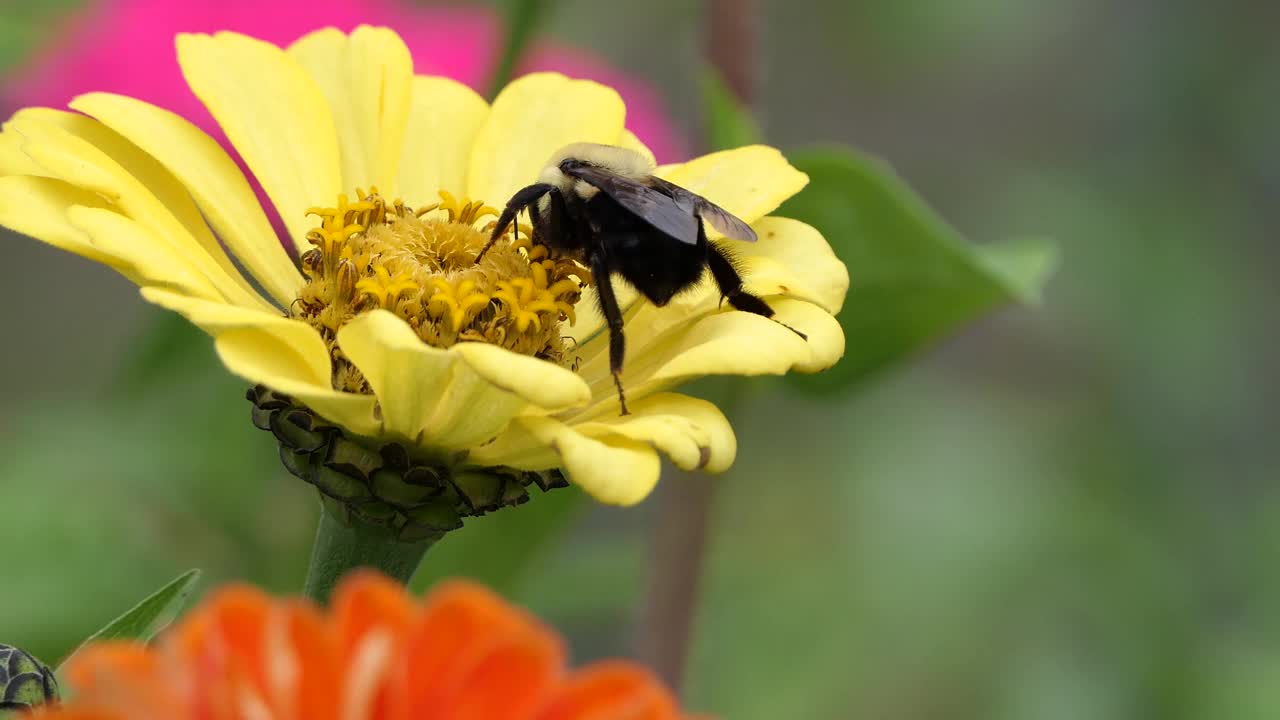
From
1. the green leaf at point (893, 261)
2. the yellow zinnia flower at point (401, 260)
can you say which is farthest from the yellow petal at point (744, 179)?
the green leaf at point (893, 261)

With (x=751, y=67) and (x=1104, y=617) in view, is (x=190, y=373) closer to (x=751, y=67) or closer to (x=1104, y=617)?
(x=751, y=67)

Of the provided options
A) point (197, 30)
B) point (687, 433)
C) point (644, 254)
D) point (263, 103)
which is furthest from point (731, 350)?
point (197, 30)

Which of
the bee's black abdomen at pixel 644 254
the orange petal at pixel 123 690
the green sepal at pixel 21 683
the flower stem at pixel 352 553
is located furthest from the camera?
the bee's black abdomen at pixel 644 254

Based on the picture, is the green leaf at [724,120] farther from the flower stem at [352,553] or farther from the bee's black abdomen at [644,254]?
the flower stem at [352,553]

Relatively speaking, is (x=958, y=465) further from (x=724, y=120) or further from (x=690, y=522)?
(x=724, y=120)

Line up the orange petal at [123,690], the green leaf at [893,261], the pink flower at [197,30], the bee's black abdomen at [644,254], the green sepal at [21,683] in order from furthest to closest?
the pink flower at [197,30] → the green leaf at [893,261] → the bee's black abdomen at [644,254] → the green sepal at [21,683] → the orange petal at [123,690]

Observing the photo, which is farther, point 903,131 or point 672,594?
point 903,131

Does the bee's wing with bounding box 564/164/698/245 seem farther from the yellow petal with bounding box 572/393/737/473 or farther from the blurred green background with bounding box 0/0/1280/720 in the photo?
the blurred green background with bounding box 0/0/1280/720

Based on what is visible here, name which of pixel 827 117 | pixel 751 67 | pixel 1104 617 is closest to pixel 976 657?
pixel 1104 617
